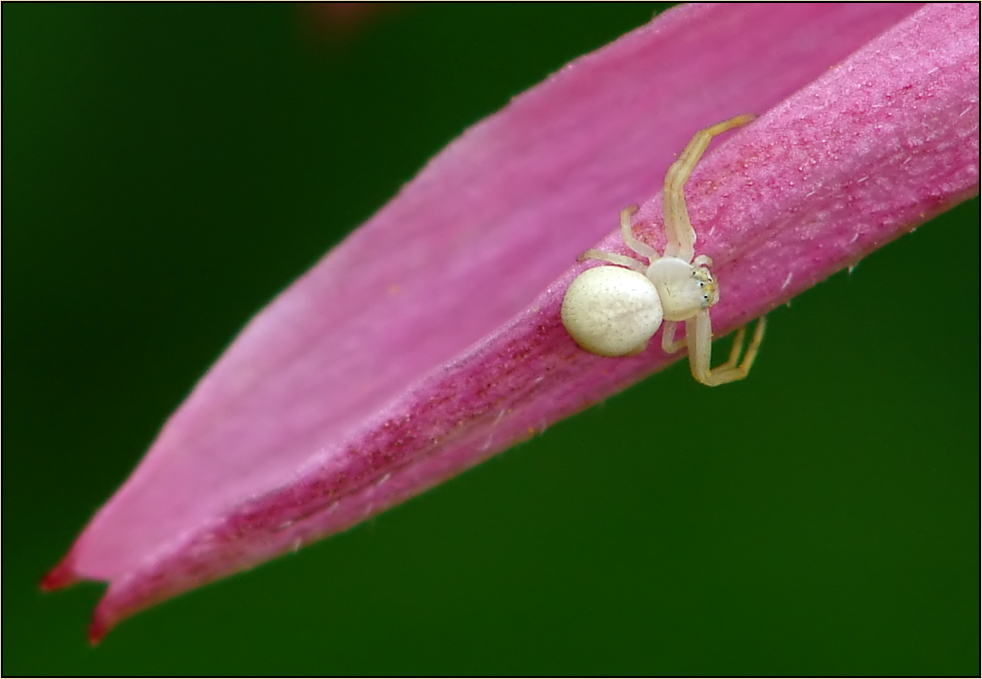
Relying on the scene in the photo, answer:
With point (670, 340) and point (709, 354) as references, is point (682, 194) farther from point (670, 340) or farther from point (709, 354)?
point (709, 354)

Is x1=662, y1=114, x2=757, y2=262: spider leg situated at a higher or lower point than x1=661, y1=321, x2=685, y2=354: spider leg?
higher

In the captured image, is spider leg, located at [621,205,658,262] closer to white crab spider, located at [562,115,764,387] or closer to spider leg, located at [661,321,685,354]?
white crab spider, located at [562,115,764,387]

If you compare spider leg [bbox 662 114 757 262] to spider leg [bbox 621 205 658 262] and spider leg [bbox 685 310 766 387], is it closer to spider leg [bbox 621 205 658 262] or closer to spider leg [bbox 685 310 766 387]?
spider leg [bbox 621 205 658 262]

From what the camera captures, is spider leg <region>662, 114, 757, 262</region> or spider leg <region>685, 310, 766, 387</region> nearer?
spider leg <region>662, 114, 757, 262</region>

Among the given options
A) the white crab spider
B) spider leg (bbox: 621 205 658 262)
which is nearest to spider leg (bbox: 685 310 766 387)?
the white crab spider

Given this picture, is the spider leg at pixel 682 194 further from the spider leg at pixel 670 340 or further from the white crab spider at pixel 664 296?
the spider leg at pixel 670 340

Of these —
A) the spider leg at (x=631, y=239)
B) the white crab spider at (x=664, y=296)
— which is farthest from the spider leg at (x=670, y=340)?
the spider leg at (x=631, y=239)

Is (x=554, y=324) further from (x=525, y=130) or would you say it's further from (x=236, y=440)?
(x=236, y=440)
